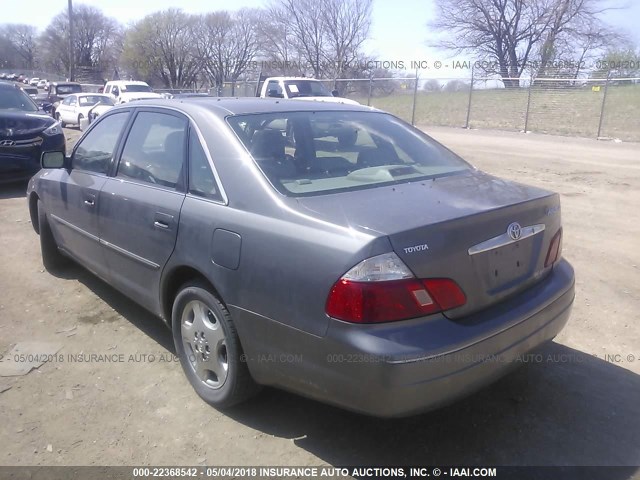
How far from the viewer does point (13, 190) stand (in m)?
9.34

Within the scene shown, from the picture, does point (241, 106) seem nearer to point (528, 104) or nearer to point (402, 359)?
point (402, 359)

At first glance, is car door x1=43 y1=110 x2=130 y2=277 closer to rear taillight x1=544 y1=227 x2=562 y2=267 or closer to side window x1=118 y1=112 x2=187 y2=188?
side window x1=118 y1=112 x2=187 y2=188

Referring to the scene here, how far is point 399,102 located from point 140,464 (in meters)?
30.0

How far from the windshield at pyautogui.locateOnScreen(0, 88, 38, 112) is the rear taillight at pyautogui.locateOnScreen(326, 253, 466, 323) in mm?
9320

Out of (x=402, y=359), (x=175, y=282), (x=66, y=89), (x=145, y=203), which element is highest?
(x=66, y=89)

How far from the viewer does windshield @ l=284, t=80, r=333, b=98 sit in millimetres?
17891

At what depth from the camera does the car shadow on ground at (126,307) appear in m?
4.02

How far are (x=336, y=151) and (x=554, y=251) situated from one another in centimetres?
134

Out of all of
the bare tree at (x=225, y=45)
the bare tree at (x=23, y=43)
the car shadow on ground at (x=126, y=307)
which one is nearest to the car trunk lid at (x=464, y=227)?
the car shadow on ground at (x=126, y=307)

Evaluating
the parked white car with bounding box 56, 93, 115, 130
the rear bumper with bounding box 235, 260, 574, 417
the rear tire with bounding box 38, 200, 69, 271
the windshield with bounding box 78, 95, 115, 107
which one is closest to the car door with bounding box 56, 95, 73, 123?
the parked white car with bounding box 56, 93, 115, 130

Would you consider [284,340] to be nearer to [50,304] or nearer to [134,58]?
[50,304]

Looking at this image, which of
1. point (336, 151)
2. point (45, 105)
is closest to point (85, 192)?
point (336, 151)

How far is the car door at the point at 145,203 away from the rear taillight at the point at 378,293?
1230 millimetres

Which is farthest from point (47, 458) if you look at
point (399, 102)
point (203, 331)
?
point (399, 102)
